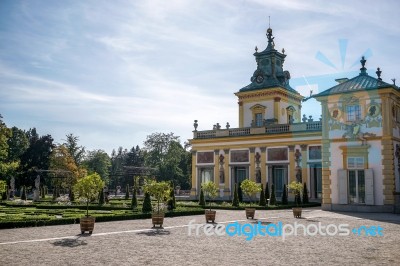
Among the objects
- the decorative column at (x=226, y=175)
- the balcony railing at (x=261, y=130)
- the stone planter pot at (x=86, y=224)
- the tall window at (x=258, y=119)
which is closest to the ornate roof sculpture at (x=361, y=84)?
the balcony railing at (x=261, y=130)

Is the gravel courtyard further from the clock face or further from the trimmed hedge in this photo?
the clock face

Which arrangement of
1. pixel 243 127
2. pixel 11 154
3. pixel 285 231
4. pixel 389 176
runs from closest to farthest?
pixel 285 231 < pixel 389 176 < pixel 243 127 < pixel 11 154

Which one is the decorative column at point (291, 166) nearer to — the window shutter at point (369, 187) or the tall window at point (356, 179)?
the tall window at point (356, 179)

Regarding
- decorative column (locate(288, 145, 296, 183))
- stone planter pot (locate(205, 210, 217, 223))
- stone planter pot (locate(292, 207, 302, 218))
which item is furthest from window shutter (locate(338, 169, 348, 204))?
decorative column (locate(288, 145, 296, 183))

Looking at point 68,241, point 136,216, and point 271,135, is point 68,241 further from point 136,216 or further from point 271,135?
point 271,135

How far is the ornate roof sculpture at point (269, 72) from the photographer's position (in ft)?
169

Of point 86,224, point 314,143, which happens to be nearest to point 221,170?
point 314,143

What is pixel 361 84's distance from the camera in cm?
3016

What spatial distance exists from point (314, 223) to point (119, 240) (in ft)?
36.3

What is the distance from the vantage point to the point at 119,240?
48.2 feet

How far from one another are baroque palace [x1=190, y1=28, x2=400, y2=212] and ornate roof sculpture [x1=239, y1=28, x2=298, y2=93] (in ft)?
0.44

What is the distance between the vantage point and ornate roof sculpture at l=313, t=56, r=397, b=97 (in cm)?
2931

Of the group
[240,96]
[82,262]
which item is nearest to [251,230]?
[82,262]

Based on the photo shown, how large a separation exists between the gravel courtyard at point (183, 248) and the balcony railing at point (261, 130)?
2615cm
